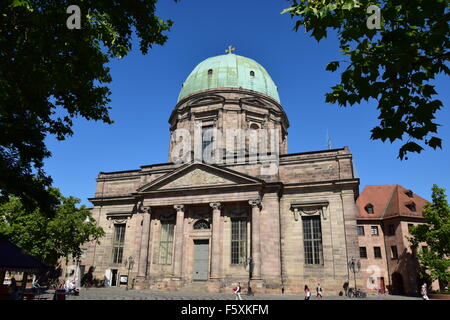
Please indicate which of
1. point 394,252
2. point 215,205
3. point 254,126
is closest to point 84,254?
point 215,205

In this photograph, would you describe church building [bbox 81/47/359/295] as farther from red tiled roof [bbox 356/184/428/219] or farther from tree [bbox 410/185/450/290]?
red tiled roof [bbox 356/184/428/219]

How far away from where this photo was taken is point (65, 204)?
1112 inches

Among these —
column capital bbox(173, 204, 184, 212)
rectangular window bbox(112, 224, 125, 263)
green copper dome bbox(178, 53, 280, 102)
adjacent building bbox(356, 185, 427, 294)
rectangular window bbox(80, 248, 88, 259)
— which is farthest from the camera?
green copper dome bbox(178, 53, 280, 102)

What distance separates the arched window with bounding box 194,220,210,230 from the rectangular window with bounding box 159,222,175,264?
2574 millimetres

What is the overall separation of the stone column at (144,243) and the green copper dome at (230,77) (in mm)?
17751

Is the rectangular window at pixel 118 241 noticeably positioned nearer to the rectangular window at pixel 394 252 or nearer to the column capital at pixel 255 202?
the column capital at pixel 255 202

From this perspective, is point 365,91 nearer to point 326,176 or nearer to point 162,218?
point 326,176

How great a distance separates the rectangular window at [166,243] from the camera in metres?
31.5

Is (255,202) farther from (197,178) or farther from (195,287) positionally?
(195,287)

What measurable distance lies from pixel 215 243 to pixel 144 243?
24.9 ft

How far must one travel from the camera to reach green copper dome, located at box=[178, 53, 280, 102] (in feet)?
136

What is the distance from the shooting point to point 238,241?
29.5 m

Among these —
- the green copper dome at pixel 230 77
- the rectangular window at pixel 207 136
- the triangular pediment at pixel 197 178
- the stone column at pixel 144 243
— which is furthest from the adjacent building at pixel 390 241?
the stone column at pixel 144 243

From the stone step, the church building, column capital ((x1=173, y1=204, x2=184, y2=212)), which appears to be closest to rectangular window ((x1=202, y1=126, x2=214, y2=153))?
the church building
